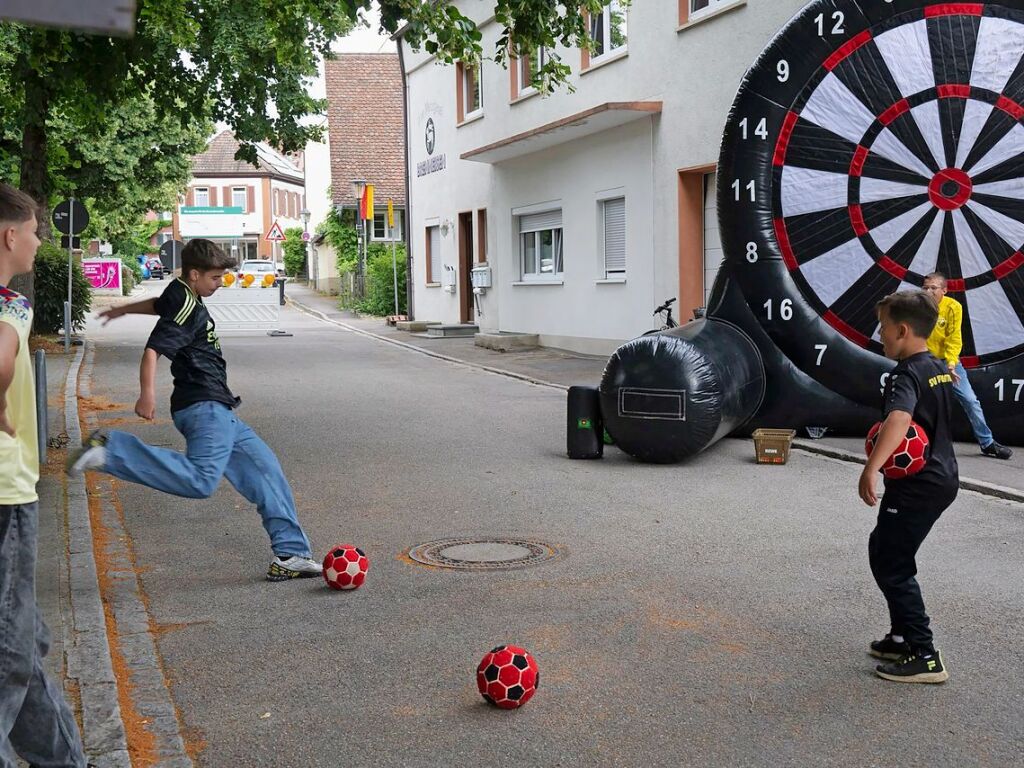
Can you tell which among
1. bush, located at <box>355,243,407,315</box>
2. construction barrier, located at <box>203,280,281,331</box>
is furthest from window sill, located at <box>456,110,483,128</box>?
bush, located at <box>355,243,407,315</box>

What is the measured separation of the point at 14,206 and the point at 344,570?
3.27 meters

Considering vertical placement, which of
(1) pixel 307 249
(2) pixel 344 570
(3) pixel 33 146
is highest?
(3) pixel 33 146

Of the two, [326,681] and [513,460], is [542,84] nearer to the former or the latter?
[513,460]

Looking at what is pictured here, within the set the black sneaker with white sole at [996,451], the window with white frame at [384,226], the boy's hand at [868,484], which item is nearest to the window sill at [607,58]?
the black sneaker with white sole at [996,451]

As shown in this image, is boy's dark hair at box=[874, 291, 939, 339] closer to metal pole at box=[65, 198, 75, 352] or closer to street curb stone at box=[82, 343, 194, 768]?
street curb stone at box=[82, 343, 194, 768]

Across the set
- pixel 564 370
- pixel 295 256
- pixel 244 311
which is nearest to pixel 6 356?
pixel 564 370

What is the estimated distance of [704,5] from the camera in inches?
706

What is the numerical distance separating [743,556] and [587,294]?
15.0 metres

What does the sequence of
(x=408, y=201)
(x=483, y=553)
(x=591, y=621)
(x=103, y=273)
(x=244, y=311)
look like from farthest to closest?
(x=103, y=273) < (x=244, y=311) < (x=408, y=201) < (x=483, y=553) < (x=591, y=621)

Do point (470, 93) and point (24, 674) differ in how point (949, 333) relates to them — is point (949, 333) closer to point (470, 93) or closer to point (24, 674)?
point (24, 674)

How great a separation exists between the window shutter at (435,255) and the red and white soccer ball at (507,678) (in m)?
27.2

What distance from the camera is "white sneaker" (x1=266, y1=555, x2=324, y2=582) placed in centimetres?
653

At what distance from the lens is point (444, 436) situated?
12.2 meters

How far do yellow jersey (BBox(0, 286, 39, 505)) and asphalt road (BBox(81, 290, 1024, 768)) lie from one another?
129cm
